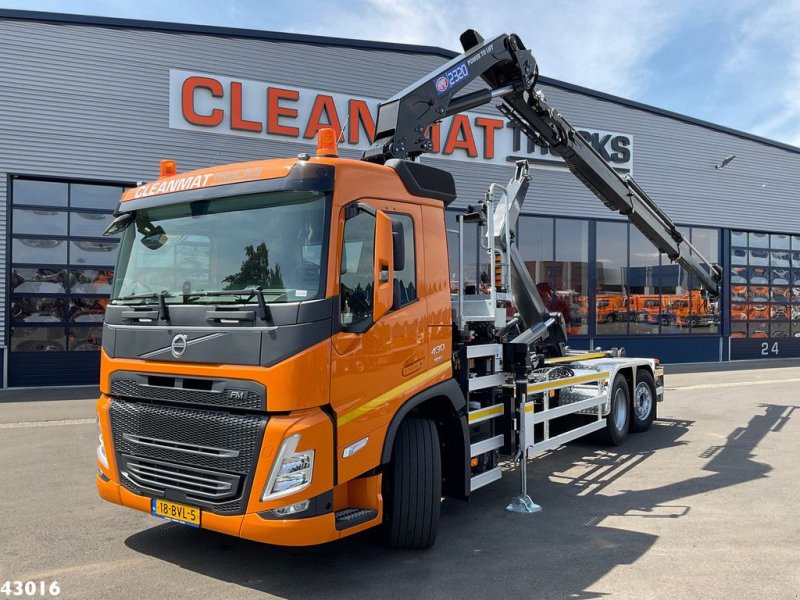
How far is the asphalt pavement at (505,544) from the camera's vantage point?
4.13 metres

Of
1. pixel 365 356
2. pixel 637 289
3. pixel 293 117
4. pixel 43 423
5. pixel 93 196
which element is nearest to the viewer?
pixel 365 356

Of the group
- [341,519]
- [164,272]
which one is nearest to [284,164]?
[164,272]

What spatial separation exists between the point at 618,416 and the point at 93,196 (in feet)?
41.1

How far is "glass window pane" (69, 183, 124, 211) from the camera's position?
47.5 ft

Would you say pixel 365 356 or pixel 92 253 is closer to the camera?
pixel 365 356

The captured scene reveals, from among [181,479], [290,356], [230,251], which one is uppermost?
[230,251]

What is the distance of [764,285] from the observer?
23.1 metres

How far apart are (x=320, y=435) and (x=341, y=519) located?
65cm

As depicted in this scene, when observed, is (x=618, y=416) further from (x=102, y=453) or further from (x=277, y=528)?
(x=102, y=453)

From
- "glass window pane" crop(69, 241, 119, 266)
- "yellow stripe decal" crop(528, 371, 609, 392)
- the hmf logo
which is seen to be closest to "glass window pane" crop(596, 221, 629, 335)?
the hmf logo

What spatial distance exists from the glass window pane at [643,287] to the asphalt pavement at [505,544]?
12.3m

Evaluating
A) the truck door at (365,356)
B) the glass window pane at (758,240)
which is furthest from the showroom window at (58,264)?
the glass window pane at (758,240)

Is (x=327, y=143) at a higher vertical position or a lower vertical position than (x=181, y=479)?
higher

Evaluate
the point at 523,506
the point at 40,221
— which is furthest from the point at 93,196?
the point at 523,506
